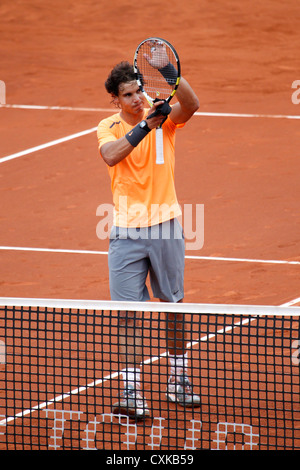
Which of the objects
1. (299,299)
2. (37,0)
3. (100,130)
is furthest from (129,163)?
(37,0)

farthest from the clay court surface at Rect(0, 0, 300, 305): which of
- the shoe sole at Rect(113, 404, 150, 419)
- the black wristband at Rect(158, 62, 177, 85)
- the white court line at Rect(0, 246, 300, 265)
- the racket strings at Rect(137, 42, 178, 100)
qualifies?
the black wristband at Rect(158, 62, 177, 85)

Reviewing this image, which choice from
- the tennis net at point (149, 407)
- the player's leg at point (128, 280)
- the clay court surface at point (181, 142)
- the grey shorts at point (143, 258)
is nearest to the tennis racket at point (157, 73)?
the grey shorts at point (143, 258)

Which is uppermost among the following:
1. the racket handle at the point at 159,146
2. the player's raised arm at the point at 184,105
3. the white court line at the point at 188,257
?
the player's raised arm at the point at 184,105

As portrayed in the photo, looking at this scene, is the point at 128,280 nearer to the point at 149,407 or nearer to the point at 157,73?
the point at 149,407

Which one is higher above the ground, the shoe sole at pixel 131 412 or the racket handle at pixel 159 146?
the racket handle at pixel 159 146

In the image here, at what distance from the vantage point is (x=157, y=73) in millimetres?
5391

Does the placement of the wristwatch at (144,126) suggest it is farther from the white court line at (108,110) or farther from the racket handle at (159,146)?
the white court line at (108,110)

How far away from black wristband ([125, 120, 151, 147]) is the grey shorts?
0.57 meters

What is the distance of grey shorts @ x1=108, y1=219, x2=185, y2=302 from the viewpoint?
17.0ft

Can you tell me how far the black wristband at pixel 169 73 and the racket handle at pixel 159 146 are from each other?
0.36m

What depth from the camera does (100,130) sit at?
525 centimetres

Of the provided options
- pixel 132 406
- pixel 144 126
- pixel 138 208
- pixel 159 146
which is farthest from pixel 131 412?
pixel 144 126

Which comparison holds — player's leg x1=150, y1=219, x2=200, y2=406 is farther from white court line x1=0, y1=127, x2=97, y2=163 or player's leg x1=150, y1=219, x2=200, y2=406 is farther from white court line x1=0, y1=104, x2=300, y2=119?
white court line x1=0, y1=104, x2=300, y2=119

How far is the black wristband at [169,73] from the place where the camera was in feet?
16.9
